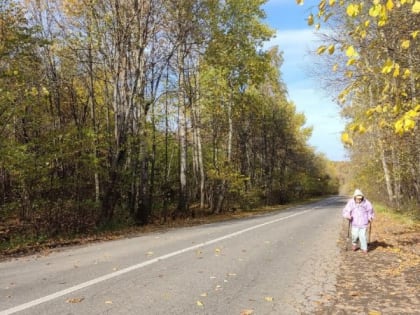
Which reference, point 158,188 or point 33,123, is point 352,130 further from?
point 158,188

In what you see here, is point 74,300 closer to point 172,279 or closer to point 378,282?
point 172,279

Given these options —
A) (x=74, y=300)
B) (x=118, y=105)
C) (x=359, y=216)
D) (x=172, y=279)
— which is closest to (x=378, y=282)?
(x=172, y=279)

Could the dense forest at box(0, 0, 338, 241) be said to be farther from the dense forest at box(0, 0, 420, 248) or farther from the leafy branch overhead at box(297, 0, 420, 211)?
the leafy branch overhead at box(297, 0, 420, 211)

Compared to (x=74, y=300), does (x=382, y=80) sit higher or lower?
higher

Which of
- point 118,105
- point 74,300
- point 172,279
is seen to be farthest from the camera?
point 118,105

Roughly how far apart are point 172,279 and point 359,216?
19.2ft

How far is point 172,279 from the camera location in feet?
24.8

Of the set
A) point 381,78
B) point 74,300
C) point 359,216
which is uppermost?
point 381,78

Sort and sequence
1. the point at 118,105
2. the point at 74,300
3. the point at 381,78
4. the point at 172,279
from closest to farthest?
the point at 74,300 → the point at 172,279 → the point at 381,78 → the point at 118,105

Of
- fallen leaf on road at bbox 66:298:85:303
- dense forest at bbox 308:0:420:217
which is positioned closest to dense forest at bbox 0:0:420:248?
dense forest at bbox 308:0:420:217

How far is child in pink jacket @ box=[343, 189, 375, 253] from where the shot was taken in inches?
439

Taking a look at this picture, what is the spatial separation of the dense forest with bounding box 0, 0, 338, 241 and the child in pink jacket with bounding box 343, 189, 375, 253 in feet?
29.0

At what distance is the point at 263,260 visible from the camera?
32.1ft

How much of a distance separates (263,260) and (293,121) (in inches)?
1871
